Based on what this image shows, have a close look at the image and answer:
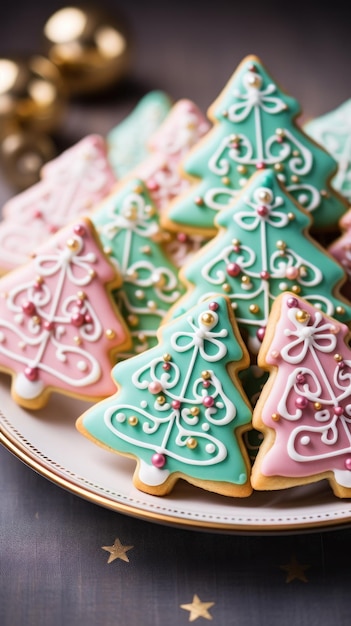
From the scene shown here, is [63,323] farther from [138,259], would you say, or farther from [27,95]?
[27,95]

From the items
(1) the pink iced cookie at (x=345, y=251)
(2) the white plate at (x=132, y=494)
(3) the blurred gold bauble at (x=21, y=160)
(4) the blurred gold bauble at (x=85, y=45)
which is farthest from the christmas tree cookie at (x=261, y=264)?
(4) the blurred gold bauble at (x=85, y=45)

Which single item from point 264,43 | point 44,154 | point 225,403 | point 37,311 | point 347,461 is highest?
point 264,43

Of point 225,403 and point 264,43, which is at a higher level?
point 264,43

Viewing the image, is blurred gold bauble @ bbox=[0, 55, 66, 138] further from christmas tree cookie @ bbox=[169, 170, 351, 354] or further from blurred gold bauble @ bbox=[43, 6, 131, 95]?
christmas tree cookie @ bbox=[169, 170, 351, 354]

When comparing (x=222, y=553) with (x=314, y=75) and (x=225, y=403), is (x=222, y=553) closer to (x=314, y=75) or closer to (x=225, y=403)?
(x=225, y=403)

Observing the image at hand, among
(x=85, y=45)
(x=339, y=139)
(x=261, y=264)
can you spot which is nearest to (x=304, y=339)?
(x=261, y=264)

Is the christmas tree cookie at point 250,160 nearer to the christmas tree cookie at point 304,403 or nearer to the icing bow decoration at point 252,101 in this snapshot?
the icing bow decoration at point 252,101

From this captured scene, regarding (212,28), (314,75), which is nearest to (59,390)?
(314,75)

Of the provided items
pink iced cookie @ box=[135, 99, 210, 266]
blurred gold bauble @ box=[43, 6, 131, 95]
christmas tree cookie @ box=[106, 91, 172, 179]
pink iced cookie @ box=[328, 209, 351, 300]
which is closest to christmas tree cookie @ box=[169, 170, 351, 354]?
pink iced cookie @ box=[328, 209, 351, 300]
